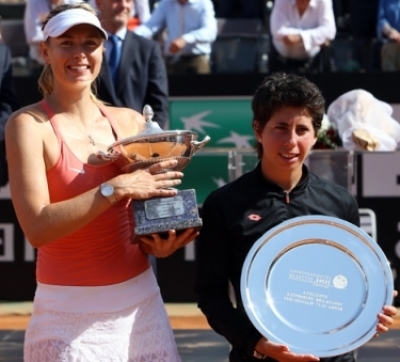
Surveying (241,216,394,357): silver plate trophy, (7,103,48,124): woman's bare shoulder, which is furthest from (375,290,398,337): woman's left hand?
(7,103,48,124): woman's bare shoulder

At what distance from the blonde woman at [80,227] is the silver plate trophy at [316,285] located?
0.27 meters

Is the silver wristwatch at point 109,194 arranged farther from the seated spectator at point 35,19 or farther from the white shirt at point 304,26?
the seated spectator at point 35,19

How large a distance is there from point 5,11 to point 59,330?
23.2 feet

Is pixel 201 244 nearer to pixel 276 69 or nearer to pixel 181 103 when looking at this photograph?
pixel 181 103

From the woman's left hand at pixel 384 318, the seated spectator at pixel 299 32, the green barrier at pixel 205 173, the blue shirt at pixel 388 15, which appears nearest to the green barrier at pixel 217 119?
the green barrier at pixel 205 173

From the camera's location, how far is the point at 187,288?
6973 mm

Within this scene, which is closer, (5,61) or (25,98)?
(5,61)

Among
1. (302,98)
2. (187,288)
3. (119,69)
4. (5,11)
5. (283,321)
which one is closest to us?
(283,321)

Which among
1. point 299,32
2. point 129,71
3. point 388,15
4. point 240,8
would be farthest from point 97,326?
point 240,8

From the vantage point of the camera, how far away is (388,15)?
7824 millimetres

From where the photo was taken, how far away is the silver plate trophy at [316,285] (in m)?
2.47

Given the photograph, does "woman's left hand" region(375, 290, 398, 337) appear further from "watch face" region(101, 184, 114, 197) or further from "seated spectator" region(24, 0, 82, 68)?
"seated spectator" region(24, 0, 82, 68)

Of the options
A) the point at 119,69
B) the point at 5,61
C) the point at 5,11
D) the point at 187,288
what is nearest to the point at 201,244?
the point at 119,69

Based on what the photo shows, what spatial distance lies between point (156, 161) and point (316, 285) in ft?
1.84
